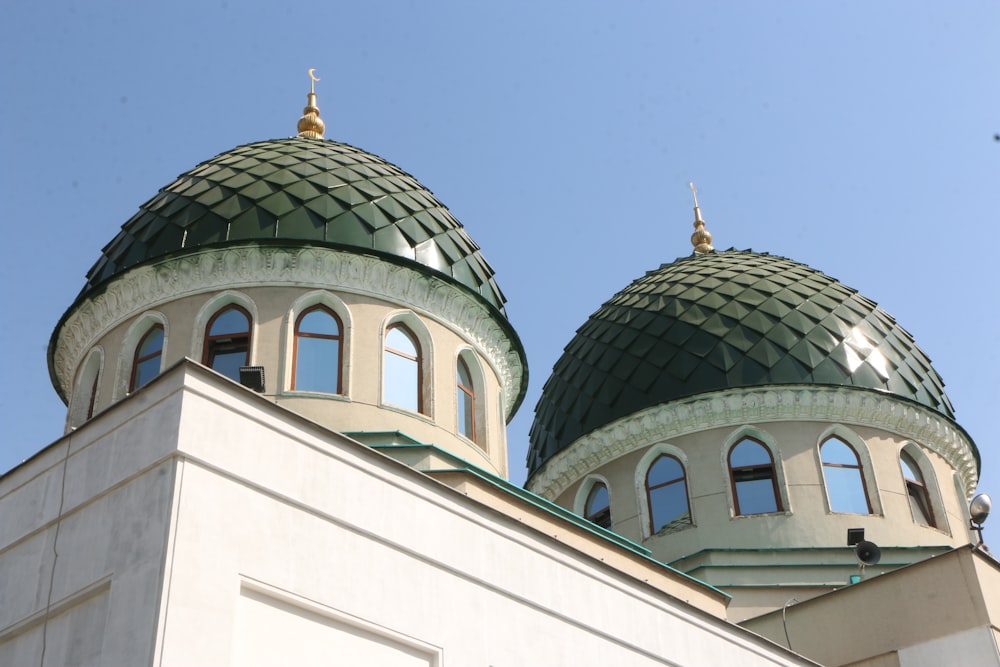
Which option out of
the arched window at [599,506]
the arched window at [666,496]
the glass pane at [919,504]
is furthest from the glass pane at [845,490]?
the arched window at [599,506]

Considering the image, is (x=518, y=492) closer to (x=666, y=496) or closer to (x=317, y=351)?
(x=317, y=351)

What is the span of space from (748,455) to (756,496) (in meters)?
0.58

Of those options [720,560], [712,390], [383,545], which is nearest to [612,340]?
[712,390]

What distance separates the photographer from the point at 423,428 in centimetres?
1274

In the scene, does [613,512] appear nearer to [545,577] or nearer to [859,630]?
[859,630]

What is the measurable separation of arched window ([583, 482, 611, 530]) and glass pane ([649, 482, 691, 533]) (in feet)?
2.49

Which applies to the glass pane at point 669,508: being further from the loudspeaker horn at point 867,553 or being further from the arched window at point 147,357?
the arched window at point 147,357

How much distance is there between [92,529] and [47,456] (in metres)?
0.96

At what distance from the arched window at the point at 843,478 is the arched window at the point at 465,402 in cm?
547

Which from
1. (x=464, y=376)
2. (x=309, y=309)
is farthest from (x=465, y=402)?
(x=309, y=309)

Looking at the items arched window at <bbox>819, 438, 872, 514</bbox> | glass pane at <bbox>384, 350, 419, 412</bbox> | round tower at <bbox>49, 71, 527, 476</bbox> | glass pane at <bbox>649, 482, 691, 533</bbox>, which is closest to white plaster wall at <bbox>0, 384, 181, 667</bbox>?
round tower at <bbox>49, 71, 527, 476</bbox>

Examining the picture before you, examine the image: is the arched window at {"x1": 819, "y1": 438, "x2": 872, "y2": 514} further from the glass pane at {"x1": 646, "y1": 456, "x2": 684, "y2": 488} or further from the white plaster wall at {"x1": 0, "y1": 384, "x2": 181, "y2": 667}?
the white plaster wall at {"x1": 0, "y1": 384, "x2": 181, "y2": 667}

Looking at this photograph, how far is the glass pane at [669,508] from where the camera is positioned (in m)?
17.1

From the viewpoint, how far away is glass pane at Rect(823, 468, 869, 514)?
54.4 feet
